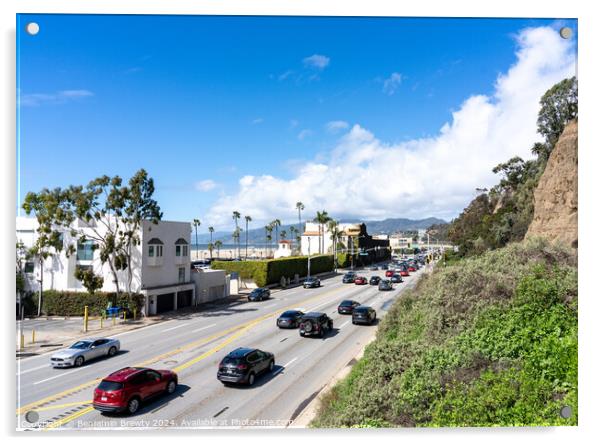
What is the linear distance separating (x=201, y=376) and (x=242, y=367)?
A: 2.57 meters

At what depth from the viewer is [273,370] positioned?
19.4m

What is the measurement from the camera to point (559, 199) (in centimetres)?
2230

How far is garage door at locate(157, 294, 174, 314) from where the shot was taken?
38.2 m

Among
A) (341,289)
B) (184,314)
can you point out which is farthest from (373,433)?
(341,289)

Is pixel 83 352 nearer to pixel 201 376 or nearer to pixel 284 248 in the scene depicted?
pixel 201 376

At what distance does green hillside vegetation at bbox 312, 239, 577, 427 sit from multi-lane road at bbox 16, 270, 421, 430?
2715mm

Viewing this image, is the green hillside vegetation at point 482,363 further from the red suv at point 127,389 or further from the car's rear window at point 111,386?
the car's rear window at point 111,386

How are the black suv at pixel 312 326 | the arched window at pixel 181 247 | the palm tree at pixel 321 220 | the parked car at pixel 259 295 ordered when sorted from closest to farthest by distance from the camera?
the black suv at pixel 312 326, the arched window at pixel 181 247, the parked car at pixel 259 295, the palm tree at pixel 321 220

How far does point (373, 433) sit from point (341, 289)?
43.3 m

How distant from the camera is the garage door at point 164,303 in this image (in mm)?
38188

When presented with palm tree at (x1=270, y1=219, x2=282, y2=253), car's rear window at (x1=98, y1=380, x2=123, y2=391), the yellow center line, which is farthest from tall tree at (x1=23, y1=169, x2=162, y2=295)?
palm tree at (x1=270, y1=219, x2=282, y2=253)

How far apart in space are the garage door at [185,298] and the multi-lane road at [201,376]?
5.72 meters

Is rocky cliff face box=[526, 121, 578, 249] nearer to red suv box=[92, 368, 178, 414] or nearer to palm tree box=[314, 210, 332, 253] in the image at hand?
red suv box=[92, 368, 178, 414]

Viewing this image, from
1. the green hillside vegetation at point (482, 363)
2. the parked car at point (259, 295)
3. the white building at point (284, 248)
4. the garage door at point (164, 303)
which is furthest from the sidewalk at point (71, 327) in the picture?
the white building at point (284, 248)
